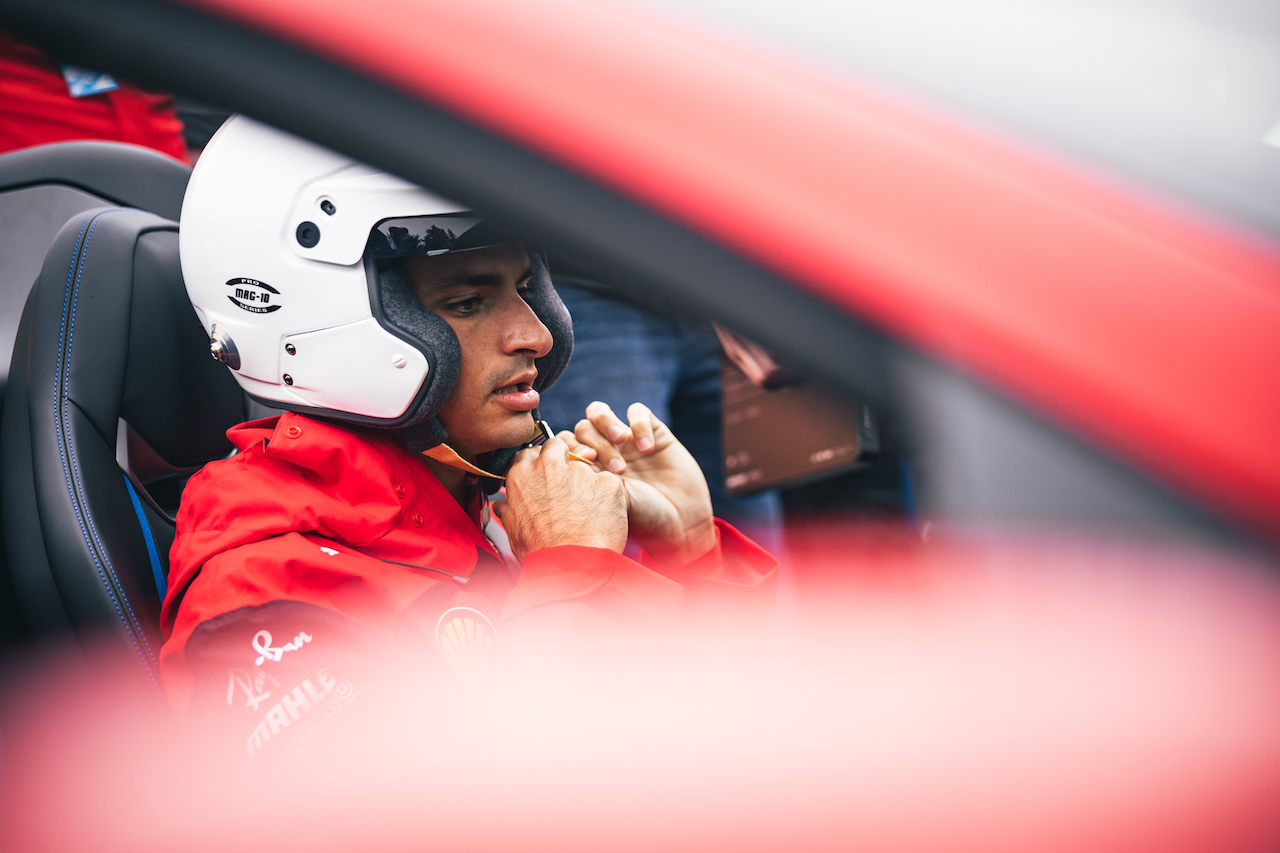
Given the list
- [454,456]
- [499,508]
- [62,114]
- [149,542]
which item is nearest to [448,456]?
[454,456]

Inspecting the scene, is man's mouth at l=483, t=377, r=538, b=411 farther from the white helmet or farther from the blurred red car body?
the blurred red car body

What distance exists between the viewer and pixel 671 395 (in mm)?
1778

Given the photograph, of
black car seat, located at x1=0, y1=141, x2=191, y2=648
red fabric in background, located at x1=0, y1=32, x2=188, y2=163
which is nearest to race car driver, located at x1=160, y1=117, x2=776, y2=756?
black car seat, located at x1=0, y1=141, x2=191, y2=648

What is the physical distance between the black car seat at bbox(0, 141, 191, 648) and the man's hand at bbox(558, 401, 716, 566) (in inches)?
41.1

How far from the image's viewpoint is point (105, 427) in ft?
4.50

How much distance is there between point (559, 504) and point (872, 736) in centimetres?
80

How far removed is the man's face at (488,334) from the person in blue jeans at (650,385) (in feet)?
0.27

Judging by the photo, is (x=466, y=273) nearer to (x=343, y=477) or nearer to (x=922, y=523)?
(x=343, y=477)

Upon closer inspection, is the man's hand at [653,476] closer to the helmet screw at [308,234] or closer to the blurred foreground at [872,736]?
the helmet screw at [308,234]

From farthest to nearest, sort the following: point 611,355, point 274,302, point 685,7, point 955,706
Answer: point 611,355 < point 274,302 < point 685,7 < point 955,706

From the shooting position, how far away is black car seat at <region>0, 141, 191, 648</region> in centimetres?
172

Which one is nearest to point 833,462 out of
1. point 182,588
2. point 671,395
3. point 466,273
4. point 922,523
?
point 922,523

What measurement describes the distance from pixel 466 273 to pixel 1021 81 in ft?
2.81
